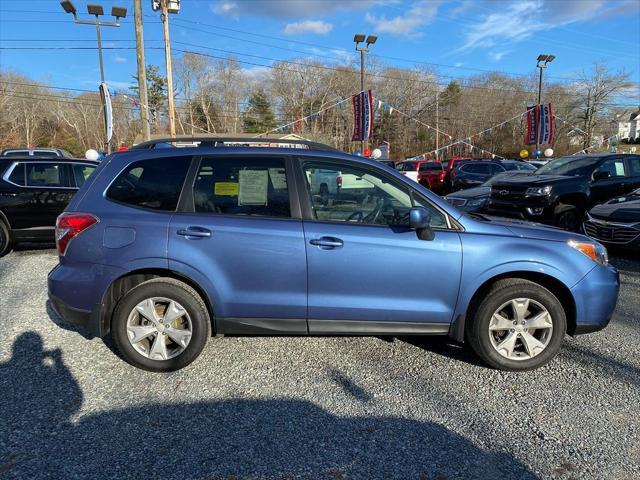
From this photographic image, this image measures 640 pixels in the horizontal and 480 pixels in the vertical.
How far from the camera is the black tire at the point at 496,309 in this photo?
338 centimetres

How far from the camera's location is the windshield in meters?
8.98

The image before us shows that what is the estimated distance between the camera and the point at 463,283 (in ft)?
11.1

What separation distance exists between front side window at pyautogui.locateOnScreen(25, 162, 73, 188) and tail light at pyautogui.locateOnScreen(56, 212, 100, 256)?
5.08 metres

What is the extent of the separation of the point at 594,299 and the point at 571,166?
692cm

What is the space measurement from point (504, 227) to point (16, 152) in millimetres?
18604

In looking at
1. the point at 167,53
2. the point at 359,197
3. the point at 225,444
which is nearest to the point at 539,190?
the point at 359,197

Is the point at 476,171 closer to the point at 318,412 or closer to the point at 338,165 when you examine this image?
the point at 338,165

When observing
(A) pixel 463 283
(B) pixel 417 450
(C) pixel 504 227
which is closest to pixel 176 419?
(B) pixel 417 450

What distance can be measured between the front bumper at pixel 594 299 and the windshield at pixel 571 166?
20.9 ft

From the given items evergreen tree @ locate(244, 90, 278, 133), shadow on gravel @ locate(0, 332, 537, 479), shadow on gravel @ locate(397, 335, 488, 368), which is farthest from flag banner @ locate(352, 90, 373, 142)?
evergreen tree @ locate(244, 90, 278, 133)

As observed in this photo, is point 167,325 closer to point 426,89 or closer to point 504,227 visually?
point 504,227

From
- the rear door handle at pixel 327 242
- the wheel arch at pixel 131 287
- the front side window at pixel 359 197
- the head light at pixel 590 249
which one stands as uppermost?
the front side window at pixel 359 197

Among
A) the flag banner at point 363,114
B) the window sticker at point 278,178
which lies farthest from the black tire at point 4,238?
the flag banner at point 363,114

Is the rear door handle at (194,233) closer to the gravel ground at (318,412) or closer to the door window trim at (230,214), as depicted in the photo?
the door window trim at (230,214)
